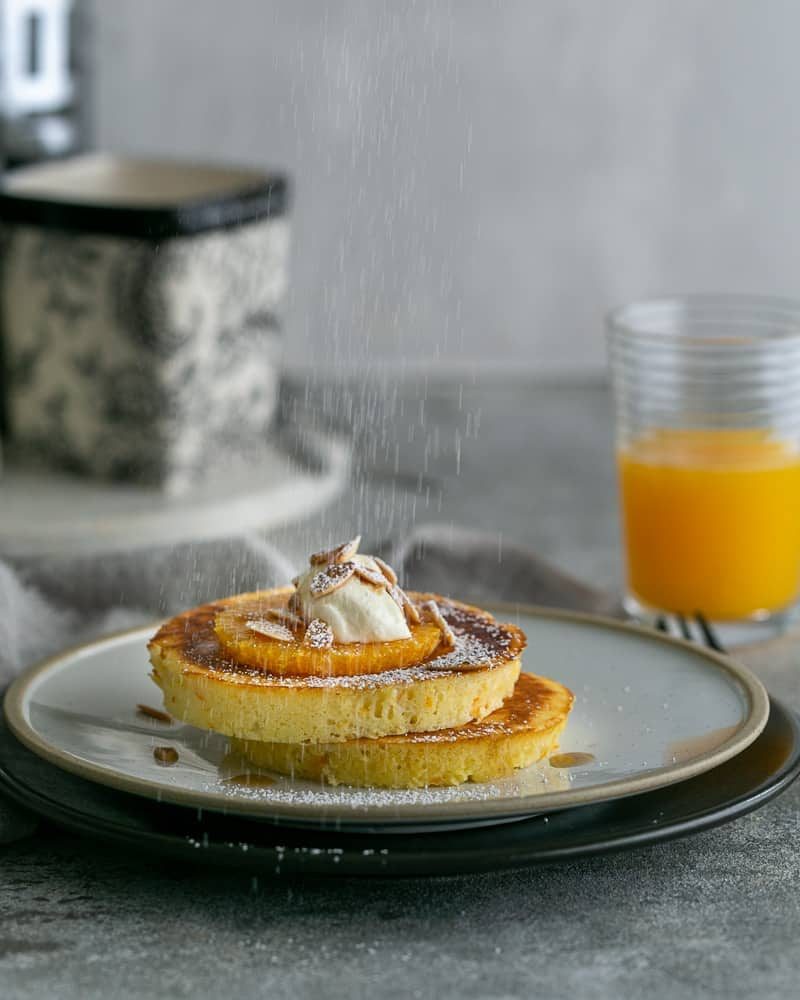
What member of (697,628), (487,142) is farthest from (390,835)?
(487,142)

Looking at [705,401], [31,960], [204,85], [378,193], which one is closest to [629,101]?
[378,193]

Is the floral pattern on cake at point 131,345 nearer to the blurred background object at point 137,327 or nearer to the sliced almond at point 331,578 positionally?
the blurred background object at point 137,327

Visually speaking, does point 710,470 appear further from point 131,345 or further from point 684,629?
point 131,345

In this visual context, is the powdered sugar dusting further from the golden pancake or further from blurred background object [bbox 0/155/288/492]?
blurred background object [bbox 0/155/288/492]

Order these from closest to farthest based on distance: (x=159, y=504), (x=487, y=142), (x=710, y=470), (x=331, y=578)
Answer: (x=331, y=578) < (x=710, y=470) < (x=159, y=504) < (x=487, y=142)

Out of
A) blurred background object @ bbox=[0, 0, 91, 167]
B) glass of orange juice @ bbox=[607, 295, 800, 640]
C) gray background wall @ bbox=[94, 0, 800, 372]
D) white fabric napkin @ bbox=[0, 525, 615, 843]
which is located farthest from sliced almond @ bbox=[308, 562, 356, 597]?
gray background wall @ bbox=[94, 0, 800, 372]

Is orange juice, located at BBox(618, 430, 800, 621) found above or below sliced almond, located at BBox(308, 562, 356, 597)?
below

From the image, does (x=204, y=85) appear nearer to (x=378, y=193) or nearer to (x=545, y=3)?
(x=378, y=193)
